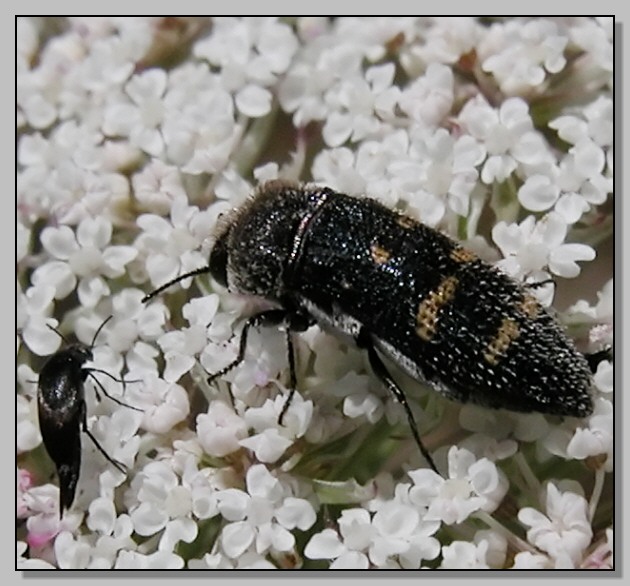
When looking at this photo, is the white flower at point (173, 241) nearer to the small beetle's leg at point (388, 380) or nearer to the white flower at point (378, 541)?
the small beetle's leg at point (388, 380)

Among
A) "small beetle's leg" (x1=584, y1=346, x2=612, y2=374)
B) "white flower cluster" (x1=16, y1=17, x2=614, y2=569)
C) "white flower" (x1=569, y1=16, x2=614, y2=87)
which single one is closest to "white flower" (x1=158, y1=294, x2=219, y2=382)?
"white flower cluster" (x1=16, y1=17, x2=614, y2=569)

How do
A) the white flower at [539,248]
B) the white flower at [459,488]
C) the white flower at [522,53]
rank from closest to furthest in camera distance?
the white flower at [459,488] → the white flower at [539,248] → the white flower at [522,53]

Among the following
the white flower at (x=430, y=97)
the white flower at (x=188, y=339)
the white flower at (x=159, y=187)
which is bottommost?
the white flower at (x=188, y=339)

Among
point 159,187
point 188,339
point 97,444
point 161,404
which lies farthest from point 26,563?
point 159,187

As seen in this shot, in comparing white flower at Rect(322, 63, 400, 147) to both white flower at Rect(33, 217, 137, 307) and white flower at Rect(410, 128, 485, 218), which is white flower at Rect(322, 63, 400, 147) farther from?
white flower at Rect(33, 217, 137, 307)

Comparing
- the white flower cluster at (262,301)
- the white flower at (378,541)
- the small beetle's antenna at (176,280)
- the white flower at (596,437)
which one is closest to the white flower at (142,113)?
the white flower cluster at (262,301)

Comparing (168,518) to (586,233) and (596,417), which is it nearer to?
(596,417)

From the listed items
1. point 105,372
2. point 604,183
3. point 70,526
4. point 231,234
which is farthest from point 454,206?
point 70,526
